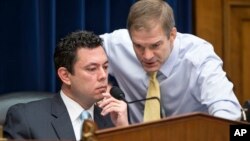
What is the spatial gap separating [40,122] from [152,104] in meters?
0.44

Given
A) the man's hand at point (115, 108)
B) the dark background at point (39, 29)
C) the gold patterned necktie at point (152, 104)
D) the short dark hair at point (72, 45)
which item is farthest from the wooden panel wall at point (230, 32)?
the man's hand at point (115, 108)

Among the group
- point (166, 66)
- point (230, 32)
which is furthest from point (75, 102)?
point (230, 32)

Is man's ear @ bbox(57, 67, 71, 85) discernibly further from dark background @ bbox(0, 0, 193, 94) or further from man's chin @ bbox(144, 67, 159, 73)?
dark background @ bbox(0, 0, 193, 94)

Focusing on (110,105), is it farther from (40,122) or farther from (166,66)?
(166,66)

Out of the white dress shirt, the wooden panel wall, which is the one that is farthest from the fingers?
the wooden panel wall

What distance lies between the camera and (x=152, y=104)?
2111 millimetres

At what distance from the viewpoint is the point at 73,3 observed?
263cm

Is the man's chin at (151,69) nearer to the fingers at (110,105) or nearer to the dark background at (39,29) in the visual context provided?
the fingers at (110,105)

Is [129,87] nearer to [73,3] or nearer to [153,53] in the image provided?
[153,53]

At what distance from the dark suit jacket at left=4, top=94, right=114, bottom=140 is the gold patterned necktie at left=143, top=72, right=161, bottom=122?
31cm

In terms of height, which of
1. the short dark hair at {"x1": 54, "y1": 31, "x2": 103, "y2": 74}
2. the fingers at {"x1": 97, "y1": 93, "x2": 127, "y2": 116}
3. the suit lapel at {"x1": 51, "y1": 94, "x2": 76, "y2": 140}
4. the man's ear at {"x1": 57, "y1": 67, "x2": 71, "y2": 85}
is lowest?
the suit lapel at {"x1": 51, "y1": 94, "x2": 76, "y2": 140}

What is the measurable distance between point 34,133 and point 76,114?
0.71ft

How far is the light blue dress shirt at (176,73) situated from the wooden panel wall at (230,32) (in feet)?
1.61

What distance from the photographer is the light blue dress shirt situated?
2.29 metres
